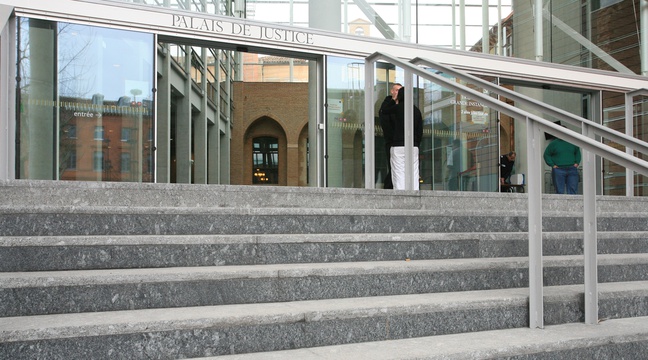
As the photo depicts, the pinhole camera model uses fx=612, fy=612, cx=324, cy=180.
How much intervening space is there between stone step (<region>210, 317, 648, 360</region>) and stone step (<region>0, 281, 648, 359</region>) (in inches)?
2.1

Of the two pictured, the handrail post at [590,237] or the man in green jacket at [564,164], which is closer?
the handrail post at [590,237]

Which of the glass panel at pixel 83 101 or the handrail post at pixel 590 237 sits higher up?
the glass panel at pixel 83 101

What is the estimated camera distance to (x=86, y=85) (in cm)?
690

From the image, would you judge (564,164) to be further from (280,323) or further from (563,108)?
(280,323)

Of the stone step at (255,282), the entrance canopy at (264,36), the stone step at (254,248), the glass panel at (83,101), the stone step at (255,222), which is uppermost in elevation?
the entrance canopy at (264,36)

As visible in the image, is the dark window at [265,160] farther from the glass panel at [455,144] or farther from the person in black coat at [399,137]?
the person in black coat at [399,137]

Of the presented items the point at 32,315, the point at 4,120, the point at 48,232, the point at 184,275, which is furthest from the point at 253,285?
the point at 4,120

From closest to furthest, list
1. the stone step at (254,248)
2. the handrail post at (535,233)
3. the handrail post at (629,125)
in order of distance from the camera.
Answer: the stone step at (254,248)
the handrail post at (535,233)
the handrail post at (629,125)

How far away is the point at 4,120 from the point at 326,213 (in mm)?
3728

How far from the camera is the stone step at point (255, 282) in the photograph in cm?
264

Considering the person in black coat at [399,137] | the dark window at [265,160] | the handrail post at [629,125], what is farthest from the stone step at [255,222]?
the dark window at [265,160]

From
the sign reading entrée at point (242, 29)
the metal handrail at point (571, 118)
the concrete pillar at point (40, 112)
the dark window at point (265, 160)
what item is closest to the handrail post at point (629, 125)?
the metal handrail at point (571, 118)

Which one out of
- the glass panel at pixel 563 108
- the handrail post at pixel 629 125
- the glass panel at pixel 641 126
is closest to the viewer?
the handrail post at pixel 629 125

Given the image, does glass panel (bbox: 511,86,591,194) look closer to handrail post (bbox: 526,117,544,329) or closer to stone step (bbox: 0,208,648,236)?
stone step (bbox: 0,208,648,236)
